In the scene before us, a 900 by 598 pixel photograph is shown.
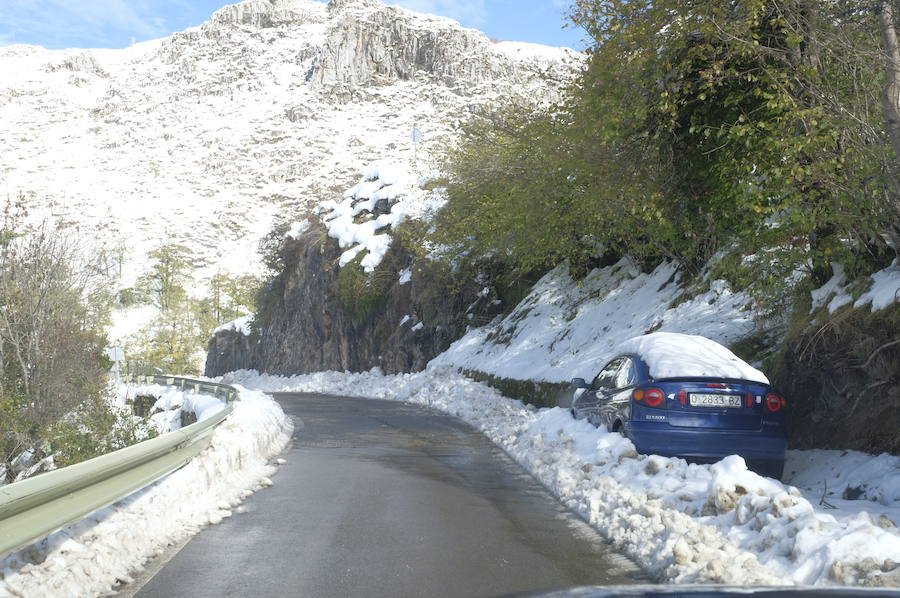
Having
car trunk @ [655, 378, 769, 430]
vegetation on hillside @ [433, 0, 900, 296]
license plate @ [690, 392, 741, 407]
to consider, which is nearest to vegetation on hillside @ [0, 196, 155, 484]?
vegetation on hillside @ [433, 0, 900, 296]

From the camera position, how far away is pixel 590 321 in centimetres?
2150

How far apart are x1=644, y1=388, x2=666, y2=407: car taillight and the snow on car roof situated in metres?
0.19

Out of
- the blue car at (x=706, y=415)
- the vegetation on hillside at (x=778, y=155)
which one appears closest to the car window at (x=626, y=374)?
the blue car at (x=706, y=415)

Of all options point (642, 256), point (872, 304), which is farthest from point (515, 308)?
point (872, 304)

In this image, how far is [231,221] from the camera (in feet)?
652

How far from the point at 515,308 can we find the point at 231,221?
179428 millimetres

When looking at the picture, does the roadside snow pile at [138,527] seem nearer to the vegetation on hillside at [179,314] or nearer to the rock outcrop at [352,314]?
the rock outcrop at [352,314]

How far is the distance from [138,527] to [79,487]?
1.08 meters

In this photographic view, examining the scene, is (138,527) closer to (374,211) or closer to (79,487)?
(79,487)

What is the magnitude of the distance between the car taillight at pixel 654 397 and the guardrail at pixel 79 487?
5112mm

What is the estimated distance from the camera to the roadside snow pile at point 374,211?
4306 centimetres

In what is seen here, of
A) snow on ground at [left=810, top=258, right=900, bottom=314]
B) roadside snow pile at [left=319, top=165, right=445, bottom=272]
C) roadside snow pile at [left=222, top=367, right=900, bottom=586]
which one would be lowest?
roadside snow pile at [left=222, top=367, right=900, bottom=586]

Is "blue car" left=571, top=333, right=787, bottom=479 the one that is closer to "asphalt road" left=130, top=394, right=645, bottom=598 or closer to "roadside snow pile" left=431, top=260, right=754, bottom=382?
"asphalt road" left=130, top=394, right=645, bottom=598

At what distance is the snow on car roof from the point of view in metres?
8.98
